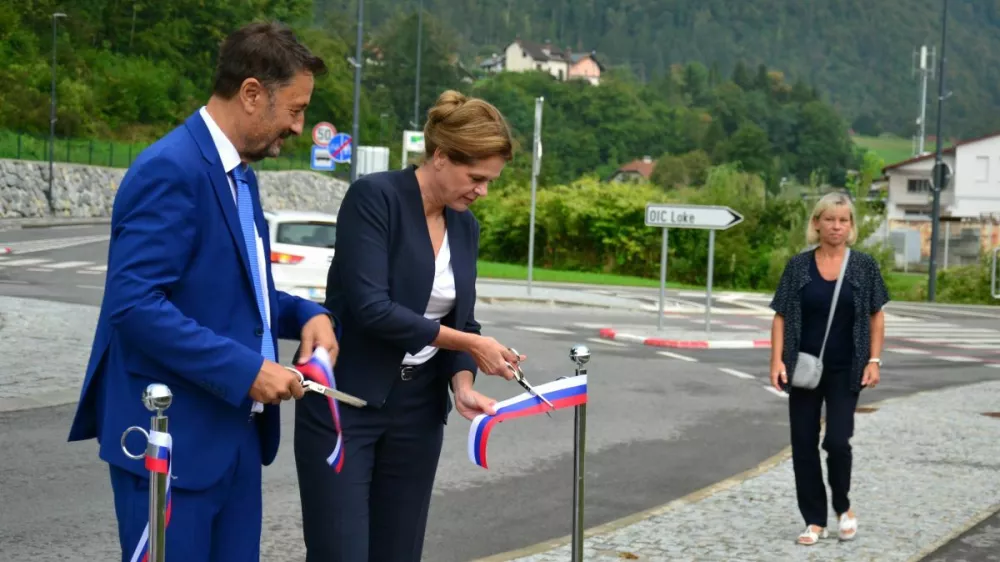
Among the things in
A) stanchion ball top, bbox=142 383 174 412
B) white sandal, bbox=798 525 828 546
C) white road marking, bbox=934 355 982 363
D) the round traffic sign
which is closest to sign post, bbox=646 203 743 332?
white road marking, bbox=934 355 982 363

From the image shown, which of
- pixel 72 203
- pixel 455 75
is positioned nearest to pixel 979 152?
pixel 72 203

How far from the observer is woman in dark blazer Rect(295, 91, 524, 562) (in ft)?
13.1

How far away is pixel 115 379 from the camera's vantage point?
3.33 meters

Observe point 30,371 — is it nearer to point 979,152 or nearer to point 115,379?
point 115,379

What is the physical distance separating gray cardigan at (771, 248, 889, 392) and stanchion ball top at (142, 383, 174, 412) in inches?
181

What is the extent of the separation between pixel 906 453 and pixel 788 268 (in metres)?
3.27

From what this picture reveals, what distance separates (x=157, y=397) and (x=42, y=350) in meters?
11.9

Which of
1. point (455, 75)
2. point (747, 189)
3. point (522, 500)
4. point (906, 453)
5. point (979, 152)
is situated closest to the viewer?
point (522, 500)

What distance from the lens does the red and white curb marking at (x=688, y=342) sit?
19406 mm

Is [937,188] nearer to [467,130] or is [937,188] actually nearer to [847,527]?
[847,527]

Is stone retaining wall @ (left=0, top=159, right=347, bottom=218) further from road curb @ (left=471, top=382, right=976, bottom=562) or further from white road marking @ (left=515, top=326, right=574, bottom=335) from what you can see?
road curb @ (left=471, top=382, right=976, bottom=562)

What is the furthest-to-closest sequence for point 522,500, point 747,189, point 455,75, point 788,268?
point 455,75 → point 747,189 → point 522,500 → point 788,268

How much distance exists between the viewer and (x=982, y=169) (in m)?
89.0

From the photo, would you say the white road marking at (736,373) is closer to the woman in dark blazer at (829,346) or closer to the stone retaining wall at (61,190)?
the woman in dark blazer at (829,346)
